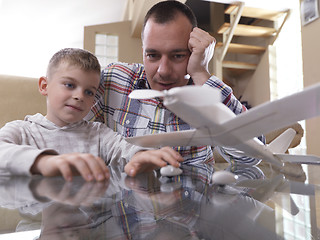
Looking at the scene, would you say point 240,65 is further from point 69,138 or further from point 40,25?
point 69,138

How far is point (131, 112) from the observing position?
3.40 ft

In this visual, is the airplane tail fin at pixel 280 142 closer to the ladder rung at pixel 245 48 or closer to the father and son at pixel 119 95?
the father and son at pixel 119 95

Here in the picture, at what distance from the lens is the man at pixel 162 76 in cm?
88

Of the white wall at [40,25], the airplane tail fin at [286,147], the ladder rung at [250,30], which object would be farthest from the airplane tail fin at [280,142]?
the white wall at [40,25]

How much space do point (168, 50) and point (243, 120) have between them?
60 cm

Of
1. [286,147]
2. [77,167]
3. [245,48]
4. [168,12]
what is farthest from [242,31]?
[77,167]

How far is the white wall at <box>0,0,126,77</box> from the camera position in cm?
452

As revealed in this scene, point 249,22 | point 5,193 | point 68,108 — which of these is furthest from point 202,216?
point 249,22

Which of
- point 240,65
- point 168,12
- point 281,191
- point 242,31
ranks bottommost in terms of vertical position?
point 281,191

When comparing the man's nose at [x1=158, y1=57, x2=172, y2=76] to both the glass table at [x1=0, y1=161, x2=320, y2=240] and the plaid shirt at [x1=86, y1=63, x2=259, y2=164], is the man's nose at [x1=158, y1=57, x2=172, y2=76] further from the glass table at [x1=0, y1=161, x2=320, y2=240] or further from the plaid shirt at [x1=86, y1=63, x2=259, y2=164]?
the glass table at [x1=0, y1=161, x2=320, y2=240]

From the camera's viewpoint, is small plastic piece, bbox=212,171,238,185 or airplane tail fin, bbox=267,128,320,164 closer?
small plastic piece, bbox=212,171,238,185

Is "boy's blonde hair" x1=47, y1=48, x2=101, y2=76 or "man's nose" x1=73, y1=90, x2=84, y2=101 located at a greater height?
"boy's blonde hair" x1=47, y1=48, x2=101, y2=76

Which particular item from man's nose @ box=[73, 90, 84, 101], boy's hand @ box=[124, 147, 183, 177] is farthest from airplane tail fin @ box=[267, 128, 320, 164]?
man's nose @ box=[73, 90, 84, 101]

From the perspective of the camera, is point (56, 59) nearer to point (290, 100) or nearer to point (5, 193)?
point (5, 193)
